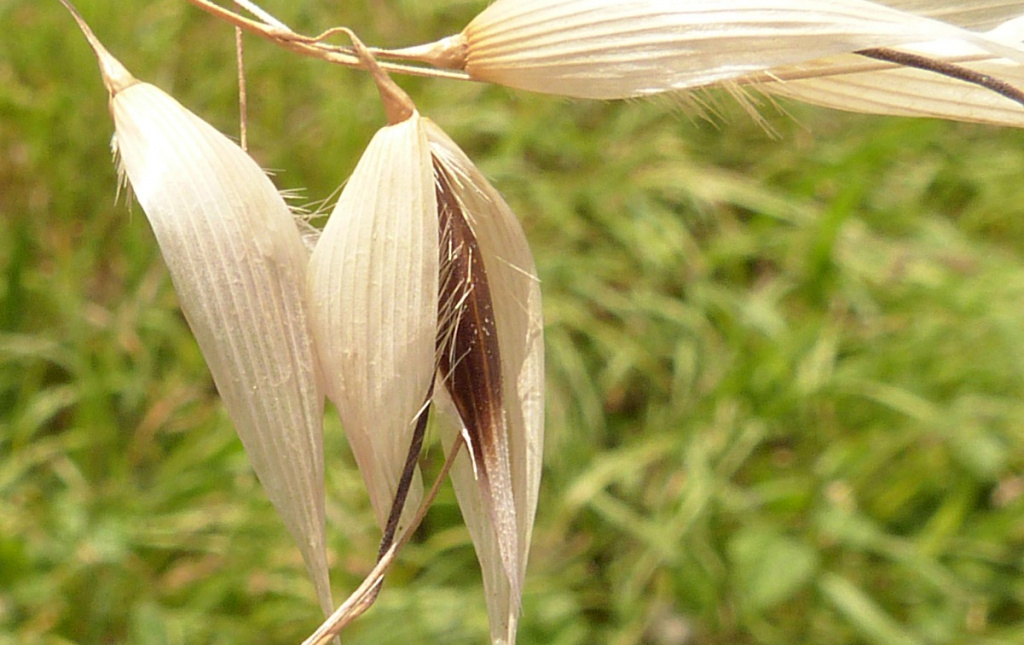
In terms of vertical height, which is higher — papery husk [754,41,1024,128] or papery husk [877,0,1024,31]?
papery husk [877,0,1024,31]

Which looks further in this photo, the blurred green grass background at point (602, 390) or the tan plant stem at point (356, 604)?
the blurred green grass background at point (602, 390)

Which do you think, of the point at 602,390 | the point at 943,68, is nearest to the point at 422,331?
the point at 943,68

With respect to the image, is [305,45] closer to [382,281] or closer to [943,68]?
[382,281]

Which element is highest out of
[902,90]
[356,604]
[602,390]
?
[902,90]

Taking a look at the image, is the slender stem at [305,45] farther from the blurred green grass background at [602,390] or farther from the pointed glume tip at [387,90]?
the blurred green grass background at [602,390]

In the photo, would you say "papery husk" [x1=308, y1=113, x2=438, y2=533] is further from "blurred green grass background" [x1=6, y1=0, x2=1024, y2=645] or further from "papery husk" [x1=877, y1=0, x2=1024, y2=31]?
"blurred green grass background" [x1=6, y1=0, x2=1024, y2=645]

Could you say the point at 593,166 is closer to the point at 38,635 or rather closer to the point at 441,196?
the point at 38,635

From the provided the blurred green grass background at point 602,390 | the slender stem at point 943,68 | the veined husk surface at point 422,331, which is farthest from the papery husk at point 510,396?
the blurred green grass background at point 602,390

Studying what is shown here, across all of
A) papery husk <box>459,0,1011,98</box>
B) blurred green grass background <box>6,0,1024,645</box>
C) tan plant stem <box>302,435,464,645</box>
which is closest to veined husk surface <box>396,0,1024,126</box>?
papery husk <box>459,0,1011,98</box>
